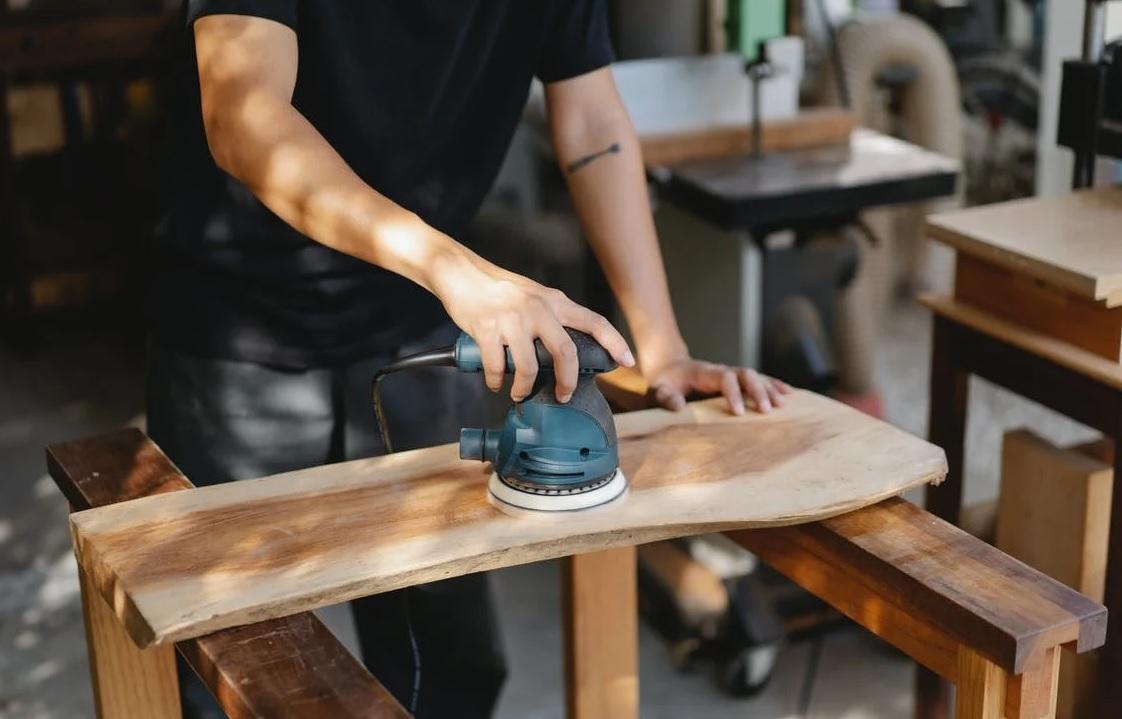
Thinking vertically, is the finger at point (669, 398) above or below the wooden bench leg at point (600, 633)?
above

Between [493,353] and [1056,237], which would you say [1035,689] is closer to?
[493,353]

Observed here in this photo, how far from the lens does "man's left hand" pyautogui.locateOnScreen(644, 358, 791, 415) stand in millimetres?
1692

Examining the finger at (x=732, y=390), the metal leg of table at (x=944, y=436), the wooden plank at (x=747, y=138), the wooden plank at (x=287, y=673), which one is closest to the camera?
the wooden plank at (x=287, y=673)

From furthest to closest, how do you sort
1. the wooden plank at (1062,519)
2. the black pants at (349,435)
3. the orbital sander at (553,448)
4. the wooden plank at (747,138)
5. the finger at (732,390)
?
the wooden plank at (747,138), the wooden plank at (1062,519), the black pants at (349,435), the finger at (732,390), the orbital sander at (553,448)

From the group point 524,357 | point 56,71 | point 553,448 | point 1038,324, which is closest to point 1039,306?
point 1038,324

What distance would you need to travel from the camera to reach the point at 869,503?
4.76 feet

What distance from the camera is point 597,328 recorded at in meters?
1.31

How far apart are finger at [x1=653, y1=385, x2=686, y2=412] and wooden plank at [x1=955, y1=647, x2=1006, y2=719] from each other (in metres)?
0.50

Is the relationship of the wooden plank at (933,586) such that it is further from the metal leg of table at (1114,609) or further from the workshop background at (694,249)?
the workshop background at (694,249)

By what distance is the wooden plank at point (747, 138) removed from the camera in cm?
302

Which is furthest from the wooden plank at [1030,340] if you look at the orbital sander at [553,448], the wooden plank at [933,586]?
the orbital sander at [553,448]

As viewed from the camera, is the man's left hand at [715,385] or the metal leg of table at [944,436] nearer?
the man's left hand at [715,385]

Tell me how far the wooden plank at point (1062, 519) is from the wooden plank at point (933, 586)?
65 centimetres

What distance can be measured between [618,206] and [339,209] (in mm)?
604
